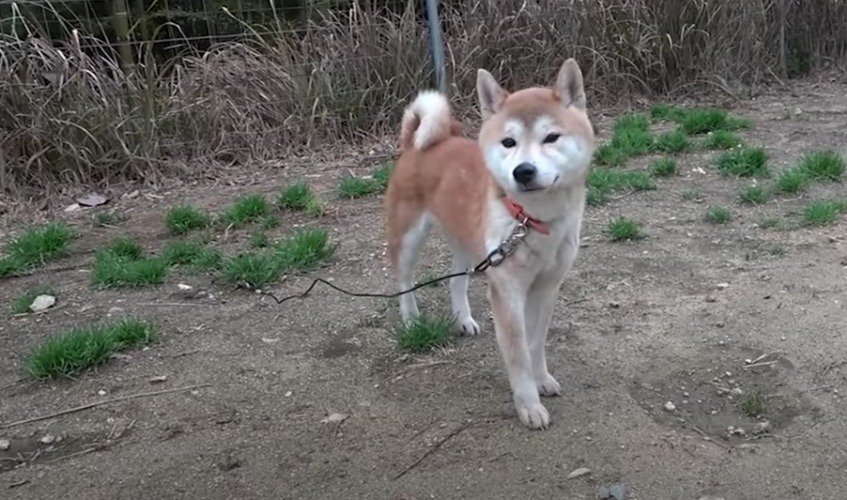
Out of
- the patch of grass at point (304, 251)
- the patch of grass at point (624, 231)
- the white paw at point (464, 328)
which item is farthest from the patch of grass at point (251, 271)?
the patch of grass at point (624, 231)

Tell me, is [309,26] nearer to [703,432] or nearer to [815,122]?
[815,122]

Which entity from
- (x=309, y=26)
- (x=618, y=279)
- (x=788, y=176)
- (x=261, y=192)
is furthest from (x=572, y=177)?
(x=309, y=26)

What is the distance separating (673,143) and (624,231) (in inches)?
68.8

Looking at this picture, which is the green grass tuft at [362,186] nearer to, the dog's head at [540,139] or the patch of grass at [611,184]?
the patch of grass at [611,184]

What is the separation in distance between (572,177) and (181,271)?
2.41m

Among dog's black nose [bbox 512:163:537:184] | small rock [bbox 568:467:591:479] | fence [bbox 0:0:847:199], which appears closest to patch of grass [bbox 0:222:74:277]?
fence [bbox 0:0:847:199]

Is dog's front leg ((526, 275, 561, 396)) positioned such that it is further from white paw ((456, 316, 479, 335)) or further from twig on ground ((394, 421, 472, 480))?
white paw ((456, 316, 479, 335))

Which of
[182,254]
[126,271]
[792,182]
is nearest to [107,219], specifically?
[182,254]

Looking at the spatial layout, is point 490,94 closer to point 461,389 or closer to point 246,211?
point 461,389

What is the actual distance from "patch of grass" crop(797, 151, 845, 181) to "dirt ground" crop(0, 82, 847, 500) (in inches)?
26.5

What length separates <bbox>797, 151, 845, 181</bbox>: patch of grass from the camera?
5066mm

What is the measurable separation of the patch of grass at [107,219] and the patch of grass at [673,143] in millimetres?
3496

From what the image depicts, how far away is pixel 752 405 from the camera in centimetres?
287

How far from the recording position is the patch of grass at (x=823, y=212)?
4.38m
